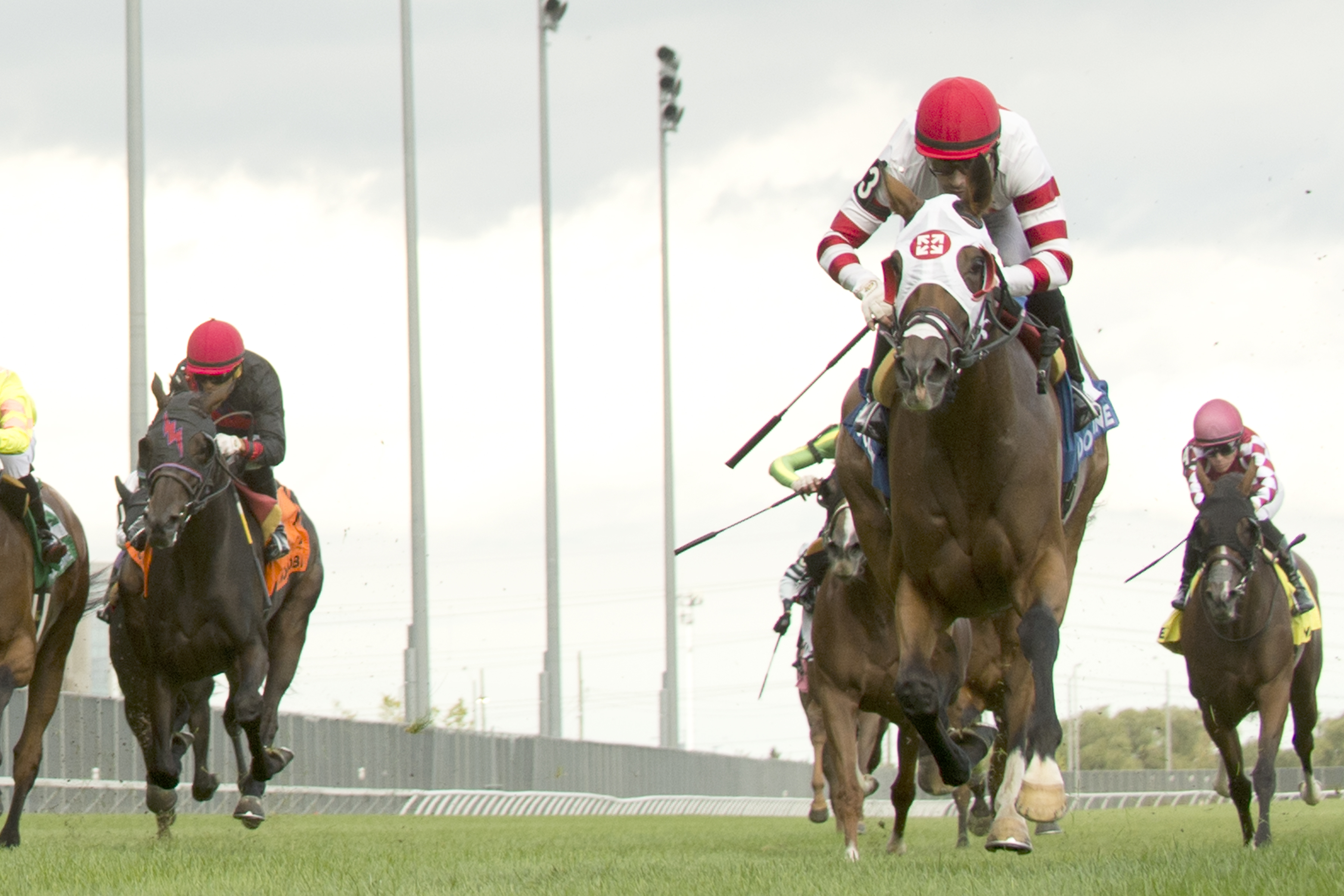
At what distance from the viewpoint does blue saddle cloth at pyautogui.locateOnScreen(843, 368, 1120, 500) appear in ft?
26.9

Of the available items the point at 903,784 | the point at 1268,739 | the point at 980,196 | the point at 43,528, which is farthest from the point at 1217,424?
the point at 43,528

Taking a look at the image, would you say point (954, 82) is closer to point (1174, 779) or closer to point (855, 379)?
point (855, 379)

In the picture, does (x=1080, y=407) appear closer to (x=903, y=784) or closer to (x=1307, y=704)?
(x=903, y=784)

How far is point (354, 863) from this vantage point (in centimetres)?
863

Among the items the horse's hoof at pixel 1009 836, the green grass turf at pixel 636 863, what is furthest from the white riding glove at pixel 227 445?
the horse's hoof at pixel 1009 836

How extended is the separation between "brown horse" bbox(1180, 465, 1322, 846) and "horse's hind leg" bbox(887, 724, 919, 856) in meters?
2.06

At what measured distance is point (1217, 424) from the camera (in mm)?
12883

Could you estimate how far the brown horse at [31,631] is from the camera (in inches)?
418

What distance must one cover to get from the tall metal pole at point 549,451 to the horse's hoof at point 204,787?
19391 mm

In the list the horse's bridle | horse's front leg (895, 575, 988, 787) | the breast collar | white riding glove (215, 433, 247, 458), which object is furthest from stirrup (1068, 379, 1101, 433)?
white riding glove (215, 433, 247, 458)

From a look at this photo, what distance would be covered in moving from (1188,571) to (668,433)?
27186 millimetres

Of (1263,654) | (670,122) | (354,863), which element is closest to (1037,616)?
(354,863)

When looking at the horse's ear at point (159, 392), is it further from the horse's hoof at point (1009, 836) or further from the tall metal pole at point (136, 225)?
the tall metal pole at point (136, 225)

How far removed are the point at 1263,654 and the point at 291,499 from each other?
5945mm
